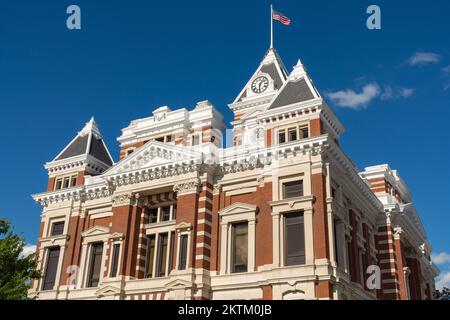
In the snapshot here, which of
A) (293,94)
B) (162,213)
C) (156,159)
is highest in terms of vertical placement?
(293,94)

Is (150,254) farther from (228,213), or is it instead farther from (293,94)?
(293,94)

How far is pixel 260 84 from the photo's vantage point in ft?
142

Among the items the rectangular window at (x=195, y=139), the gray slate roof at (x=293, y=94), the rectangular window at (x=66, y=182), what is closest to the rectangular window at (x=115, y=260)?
the rectangular window at (x=195, y=139)

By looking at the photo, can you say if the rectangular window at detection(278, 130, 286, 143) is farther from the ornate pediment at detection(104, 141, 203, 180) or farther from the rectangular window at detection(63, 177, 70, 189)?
the rectangular window at detection(63, 177, 70, 189)

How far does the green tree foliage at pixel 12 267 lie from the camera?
92.4 feet

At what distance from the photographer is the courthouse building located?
1222 inches

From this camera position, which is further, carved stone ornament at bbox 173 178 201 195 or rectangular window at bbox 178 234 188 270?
carved stone ornament at bbox 173 178 201 195

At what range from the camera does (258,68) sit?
147 ft

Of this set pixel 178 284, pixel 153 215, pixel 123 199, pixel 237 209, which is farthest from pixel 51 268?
pixel 237 209

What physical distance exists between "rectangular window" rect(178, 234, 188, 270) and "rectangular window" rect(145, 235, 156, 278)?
3537mm

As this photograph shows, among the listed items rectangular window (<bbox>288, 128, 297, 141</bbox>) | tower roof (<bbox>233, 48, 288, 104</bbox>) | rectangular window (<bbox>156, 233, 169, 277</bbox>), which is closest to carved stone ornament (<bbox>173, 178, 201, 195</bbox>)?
rectangular window (<bbox>156, 233, 169, 277</bbox>)

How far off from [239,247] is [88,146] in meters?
18.4

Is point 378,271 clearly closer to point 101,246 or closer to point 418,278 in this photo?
point 418,278

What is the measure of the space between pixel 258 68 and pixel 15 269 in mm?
26474
